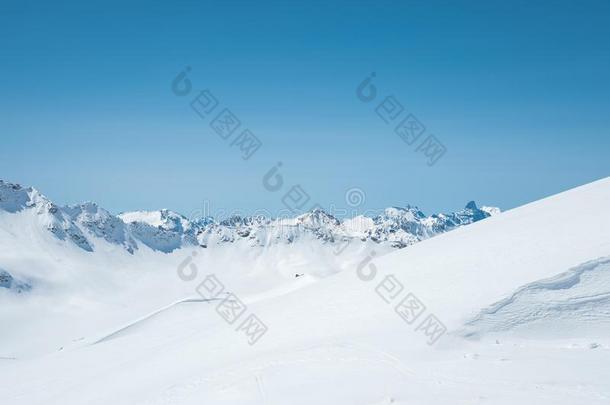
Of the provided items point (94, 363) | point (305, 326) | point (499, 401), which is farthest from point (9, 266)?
point (499, 401)

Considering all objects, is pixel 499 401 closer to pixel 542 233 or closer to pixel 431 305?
pixel 431 305

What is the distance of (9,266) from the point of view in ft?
552

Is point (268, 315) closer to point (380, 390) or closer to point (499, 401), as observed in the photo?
point (380, 390)

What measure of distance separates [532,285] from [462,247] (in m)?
7.36

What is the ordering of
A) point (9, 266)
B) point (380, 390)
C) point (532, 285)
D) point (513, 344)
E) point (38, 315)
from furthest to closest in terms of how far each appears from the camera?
point (9, 266)
point (38, 315)
point (532, 285)
point (513, 344)
point (380, 390)

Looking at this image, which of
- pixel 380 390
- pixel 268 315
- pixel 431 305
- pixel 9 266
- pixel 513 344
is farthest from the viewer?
pixel 9 266

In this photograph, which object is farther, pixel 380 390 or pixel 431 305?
pixel 431 305

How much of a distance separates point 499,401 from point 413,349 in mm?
4252

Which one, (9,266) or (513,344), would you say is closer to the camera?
(513,344)

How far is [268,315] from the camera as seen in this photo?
2702cm

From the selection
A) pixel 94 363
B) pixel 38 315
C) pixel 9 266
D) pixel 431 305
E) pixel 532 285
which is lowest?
pixel 532 285

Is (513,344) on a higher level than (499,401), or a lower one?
lower

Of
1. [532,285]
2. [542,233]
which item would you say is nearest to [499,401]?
[532,285]

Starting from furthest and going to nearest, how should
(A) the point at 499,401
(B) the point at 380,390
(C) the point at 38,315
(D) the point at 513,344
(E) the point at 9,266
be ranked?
1. (E) the point at 9,266
2. (C) the point at 38,315
3. (D) the point at 513,344
4. (B) the point at 380,390
5. (A) the point at 499,401
